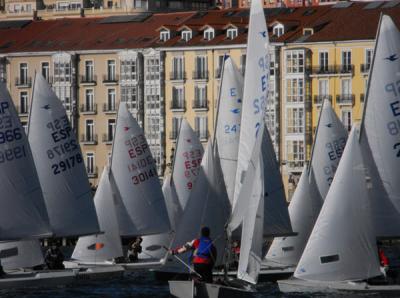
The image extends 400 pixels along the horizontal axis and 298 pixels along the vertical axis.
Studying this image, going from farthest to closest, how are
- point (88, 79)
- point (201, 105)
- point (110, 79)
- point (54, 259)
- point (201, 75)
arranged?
point (88, 79)
point (110, 79)
point (201, 75)
point (201, 105)
point (54, 259)

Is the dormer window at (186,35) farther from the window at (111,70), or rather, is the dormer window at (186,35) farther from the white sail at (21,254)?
the white sail at (21,254)

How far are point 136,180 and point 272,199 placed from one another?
12276mm

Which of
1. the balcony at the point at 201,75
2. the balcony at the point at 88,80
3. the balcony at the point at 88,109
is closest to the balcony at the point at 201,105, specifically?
the balcony at the point at 201,75

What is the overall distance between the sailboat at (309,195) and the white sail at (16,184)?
8451 millimetres

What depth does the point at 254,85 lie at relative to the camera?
57.1m

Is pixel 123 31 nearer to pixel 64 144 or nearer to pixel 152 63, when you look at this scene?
pixel 152 63

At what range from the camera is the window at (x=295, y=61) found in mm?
146875

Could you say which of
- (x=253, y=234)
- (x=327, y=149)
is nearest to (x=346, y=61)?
(x=327, y=149)

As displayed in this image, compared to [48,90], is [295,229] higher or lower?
lower

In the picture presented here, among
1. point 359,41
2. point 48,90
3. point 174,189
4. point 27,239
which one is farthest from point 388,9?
point 27,239

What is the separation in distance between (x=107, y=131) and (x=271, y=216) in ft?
277

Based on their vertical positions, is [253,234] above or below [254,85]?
below

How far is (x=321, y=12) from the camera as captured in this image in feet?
492

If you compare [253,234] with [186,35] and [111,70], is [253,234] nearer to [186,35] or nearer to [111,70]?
[186,35]
